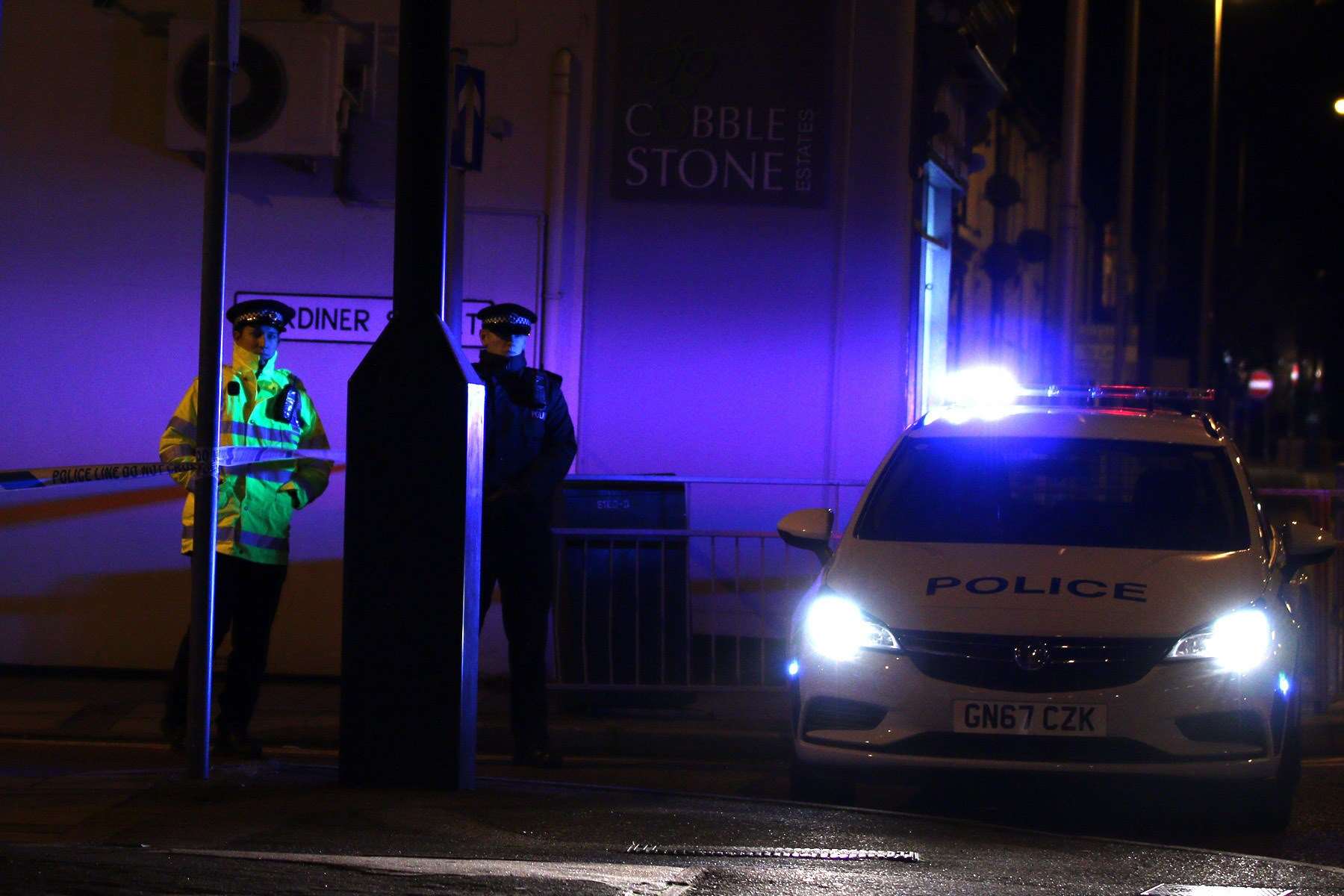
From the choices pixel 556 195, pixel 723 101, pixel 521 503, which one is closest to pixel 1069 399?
pixel 723 101

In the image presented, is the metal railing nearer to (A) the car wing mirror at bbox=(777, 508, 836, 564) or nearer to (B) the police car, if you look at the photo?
(A) the car wing mirror at bbox=(777, 508, 836, 564)

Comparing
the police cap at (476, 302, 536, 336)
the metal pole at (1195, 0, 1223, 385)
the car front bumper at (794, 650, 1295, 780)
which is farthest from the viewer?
the metal pole at (1195, 0, 1223, 385)

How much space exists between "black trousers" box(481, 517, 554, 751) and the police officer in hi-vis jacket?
2.67ft

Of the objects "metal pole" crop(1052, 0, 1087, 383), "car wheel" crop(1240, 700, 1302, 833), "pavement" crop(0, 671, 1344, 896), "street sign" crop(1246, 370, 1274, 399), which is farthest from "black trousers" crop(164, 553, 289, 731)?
"street sign" crop(1246, 370, 1274, 399)

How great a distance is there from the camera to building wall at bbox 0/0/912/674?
1030 cm

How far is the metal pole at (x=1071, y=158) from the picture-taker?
15469 mm

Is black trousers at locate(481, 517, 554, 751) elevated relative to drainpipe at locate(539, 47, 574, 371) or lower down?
lower down

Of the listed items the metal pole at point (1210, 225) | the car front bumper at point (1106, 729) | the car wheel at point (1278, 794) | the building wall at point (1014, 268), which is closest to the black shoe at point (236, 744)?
the car front bumper at point (1106, 729)

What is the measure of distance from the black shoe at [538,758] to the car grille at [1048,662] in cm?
218

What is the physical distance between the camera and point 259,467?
7852mm

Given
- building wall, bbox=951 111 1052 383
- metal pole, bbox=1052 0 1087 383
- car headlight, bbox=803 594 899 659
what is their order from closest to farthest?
car headlight, bbox=803 594 899 659 < metal pole, bbox=1052 0 1087 383 < building wall, bbox=951 111 1052 383

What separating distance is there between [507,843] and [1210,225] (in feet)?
88.7

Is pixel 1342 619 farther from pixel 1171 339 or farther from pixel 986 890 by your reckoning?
pixel 1171 339

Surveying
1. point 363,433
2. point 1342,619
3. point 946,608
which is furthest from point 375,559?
point 1342,619
